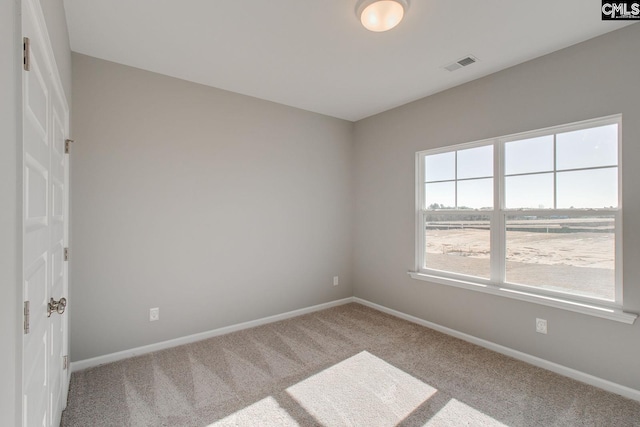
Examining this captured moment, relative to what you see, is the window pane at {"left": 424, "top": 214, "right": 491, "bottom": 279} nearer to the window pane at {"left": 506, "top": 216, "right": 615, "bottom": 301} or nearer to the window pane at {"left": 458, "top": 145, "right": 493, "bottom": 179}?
the window pane at {"left": 506, "top": 216, "right": 615, "bottom": 301}

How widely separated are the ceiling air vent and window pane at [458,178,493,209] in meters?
→ 1.15

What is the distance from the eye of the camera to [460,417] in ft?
6.71

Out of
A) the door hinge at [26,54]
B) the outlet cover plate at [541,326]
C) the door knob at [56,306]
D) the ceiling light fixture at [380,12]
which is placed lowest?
the outlet cover plate at [541,326]

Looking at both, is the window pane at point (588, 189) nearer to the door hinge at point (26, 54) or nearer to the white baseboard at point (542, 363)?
the white baseboard at point (542, 363)

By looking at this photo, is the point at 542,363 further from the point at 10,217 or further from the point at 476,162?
the point at 10,217

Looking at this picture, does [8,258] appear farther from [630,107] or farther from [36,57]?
[630,107]

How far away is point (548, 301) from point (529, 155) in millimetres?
1322

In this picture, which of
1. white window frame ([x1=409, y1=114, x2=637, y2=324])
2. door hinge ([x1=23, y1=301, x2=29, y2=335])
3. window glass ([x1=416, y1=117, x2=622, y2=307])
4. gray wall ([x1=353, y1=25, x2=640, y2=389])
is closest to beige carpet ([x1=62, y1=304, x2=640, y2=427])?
gray wall ([x1=353, y1=25, x2=640, y2=389])

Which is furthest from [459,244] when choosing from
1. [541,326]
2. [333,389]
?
[333,389]

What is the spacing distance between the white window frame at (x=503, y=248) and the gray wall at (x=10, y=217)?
333cm

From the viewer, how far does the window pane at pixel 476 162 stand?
123 inches

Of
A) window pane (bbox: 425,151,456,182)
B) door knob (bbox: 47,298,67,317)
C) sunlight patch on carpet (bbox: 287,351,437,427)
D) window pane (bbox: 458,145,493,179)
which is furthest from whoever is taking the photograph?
window pane (bbox: 425,151,456,182)

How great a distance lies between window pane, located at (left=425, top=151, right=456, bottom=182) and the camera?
3469 millimetres

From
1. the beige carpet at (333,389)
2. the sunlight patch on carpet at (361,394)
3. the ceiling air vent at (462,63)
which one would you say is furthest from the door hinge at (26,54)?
the ceiling air vent at (462,63)
